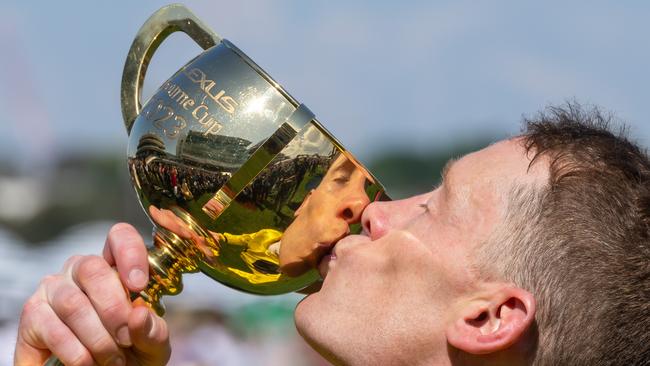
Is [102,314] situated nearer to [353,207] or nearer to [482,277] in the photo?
[353,207]

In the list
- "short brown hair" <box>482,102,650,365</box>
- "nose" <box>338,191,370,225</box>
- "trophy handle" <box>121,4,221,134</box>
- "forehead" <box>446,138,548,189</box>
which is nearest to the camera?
"short brown hair" <box>482,102,650,365</box>

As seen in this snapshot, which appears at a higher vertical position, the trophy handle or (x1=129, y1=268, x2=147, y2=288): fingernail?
the trophy handle

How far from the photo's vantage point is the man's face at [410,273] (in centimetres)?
269

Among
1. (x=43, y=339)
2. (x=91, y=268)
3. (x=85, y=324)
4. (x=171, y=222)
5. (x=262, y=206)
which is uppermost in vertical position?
(x=262, y=206)

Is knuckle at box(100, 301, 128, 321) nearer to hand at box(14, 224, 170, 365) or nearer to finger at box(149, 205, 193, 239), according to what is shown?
hand at box(14, 224, 170, 365)

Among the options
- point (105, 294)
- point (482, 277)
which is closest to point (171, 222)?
point (105, 294)

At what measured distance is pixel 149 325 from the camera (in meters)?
2.69

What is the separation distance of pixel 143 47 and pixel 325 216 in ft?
2.11

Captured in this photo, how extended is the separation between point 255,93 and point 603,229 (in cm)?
82

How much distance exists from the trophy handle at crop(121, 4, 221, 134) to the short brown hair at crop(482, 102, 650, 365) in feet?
3.01

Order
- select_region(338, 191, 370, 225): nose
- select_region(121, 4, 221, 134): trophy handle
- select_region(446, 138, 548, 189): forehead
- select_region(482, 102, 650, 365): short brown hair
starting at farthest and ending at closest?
select_region(121, 4, 221, 134): trophy handle → select_region(338, 191, 370, 225): nose → select_region(446, 138, 548, 189): forehead → select_region(482, 102, 650, 365): short brown hair

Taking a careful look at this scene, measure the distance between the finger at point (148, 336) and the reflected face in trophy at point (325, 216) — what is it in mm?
316

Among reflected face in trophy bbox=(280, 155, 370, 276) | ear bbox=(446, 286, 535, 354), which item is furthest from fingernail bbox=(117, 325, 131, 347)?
ear bbox=(446, 286, 535, 354)

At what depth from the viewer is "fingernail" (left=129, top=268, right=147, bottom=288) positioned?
8.93 feet
